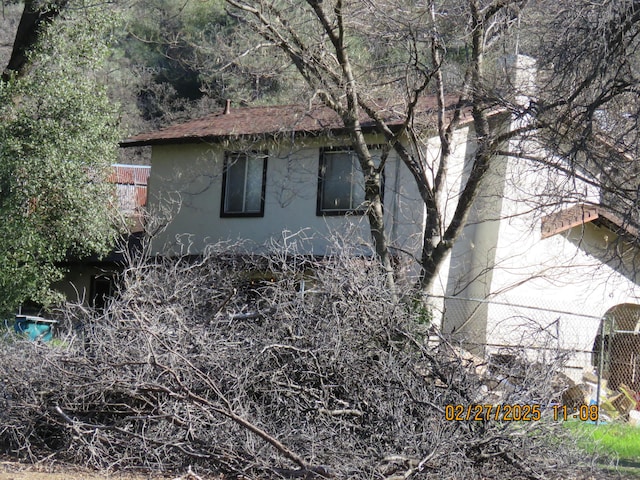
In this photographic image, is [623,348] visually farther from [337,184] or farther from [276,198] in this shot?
[276,198]

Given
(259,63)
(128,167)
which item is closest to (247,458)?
(259,63)

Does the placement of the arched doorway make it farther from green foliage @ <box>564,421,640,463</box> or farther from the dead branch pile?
the dead branch pile

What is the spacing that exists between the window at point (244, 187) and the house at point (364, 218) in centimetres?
2

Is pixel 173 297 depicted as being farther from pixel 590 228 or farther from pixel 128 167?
pixel 128 167

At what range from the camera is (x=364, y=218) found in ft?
55.2

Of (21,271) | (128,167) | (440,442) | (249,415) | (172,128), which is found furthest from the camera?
(128,167)

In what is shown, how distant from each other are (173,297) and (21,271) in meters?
7.52

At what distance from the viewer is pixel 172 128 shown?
2069 centimetres

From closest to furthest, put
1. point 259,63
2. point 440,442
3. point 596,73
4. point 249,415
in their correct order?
1. point 440,442
2. point 249,415
3. point 596,73
4. point 259,63

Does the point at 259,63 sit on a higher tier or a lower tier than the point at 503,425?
higher

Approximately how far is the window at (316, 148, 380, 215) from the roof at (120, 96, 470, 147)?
799 mm
